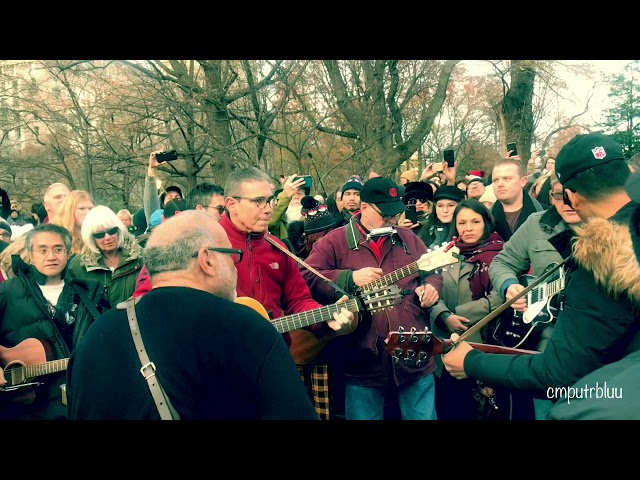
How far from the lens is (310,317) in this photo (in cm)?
409

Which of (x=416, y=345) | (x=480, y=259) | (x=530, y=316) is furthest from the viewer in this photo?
(x=480, y=259)

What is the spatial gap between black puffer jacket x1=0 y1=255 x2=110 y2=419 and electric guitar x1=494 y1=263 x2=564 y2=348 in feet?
9.45

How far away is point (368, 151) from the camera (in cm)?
1080

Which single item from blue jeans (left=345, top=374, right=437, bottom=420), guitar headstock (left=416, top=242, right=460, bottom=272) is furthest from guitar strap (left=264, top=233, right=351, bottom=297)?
blue jeans (left=345, top=374, right=437, bottom=420)

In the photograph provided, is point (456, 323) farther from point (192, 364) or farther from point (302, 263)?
point (192, 364)

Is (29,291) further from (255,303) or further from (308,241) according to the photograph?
(308,241)

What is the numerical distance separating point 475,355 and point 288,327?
145 centimetres

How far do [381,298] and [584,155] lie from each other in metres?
1.65

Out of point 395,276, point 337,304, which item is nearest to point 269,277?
point 337,304

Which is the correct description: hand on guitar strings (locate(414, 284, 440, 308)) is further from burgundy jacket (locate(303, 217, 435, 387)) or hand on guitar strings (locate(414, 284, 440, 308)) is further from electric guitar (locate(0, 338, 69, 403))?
electric guitar (locate(0, 338, 69, 403))

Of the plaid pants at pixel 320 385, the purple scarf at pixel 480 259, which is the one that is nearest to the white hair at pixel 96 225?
the plaid pants at pixel 320 385

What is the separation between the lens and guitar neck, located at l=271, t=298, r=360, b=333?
4.07 metres

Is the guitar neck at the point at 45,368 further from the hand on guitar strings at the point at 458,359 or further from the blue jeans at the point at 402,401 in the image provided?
the hand on guitar strings at the point at 458,359

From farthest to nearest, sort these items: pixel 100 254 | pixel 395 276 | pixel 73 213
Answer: pixel 73 213, pixel 100 254, pixel 395 276
